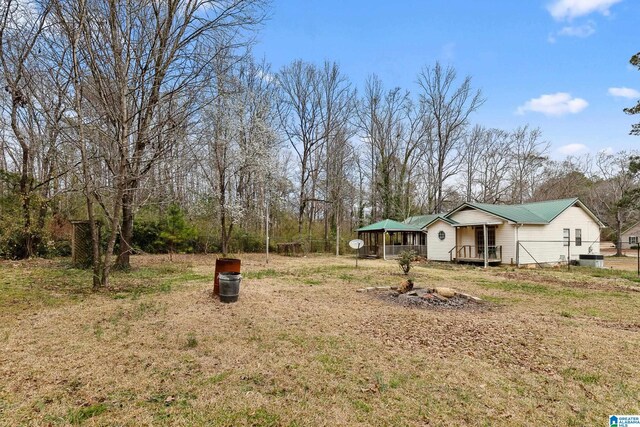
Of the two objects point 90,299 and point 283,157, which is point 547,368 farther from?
point 283,157

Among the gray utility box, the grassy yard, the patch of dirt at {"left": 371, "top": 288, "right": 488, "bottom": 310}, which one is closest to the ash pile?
the patch of dirt at {"left": 371, "top": 288, "right": 488, "bottom": 310}

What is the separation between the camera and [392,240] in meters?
25.2

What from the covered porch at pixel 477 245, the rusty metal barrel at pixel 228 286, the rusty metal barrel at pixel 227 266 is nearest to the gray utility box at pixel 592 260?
the covered porch at pixel 477 245

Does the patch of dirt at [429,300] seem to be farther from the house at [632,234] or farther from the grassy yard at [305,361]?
the house at [632,234]

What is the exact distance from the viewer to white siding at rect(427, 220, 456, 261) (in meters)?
19.4

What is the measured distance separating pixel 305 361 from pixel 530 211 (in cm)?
1923

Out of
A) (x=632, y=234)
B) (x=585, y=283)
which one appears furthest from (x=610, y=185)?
(x=585, y=283)

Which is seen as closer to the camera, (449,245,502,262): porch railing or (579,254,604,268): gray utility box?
(579,254,604,268): gray utility box

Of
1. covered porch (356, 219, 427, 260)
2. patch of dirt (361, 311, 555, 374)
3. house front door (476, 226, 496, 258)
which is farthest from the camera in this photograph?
covered porch (356, 219, 427, 260)

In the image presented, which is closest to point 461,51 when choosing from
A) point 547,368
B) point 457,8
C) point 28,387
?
point 457,8

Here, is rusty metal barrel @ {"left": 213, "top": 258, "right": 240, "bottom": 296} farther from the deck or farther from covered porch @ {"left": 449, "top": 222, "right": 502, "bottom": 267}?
the deck

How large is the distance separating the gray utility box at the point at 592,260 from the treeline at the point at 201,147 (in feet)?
10.9

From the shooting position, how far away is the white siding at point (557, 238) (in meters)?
16.9

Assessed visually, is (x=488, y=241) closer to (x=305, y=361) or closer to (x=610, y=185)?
(x=305, y=361)
